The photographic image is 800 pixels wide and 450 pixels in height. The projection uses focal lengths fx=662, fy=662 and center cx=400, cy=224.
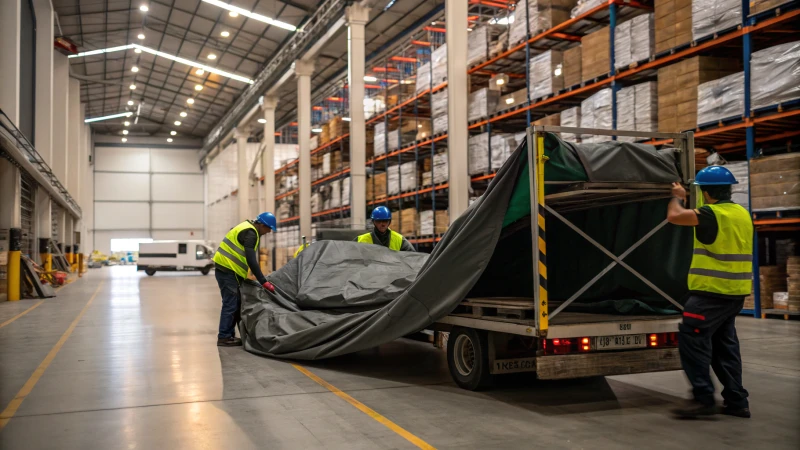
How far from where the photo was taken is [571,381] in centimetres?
590

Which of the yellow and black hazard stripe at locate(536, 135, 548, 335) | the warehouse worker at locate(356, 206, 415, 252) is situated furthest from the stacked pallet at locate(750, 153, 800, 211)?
the yellow and black hazard stripe at locate(536, 135, 548, 335)

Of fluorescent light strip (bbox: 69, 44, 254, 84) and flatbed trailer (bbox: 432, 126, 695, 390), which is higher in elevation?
fluorescent light strip (bbox: 69, 44, 254, 84)

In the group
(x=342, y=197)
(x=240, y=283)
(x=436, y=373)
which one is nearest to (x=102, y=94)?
(x=342, y=197)

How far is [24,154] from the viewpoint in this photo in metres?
16.4

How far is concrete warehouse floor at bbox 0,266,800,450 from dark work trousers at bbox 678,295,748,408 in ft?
0.69

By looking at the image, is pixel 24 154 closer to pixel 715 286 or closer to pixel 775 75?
pixel 775 75

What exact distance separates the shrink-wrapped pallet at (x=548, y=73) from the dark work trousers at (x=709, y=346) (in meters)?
9.13

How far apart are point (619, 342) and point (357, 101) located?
1495 centimetres

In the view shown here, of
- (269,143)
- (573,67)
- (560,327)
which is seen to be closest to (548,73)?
(573,67)

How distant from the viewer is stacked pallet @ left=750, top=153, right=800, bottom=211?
9.11 m

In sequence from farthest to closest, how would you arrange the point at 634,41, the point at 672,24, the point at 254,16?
1. the point at 254,16
2. the point at 634,41
3. the point at 672,24

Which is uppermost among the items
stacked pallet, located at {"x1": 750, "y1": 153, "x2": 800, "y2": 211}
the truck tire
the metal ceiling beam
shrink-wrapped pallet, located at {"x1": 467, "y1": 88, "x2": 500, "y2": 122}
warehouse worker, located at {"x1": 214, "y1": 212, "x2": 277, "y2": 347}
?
the metal ceiling beam

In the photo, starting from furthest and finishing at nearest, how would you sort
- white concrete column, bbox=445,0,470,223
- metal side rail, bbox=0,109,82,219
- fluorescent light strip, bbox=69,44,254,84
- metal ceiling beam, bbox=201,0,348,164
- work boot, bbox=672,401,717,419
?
fluorescent light strip, bbox=69,44,254,84
metal ceiling beam, bbox=201,0,348,164
white concrete column, bbox=445,0,470,223
metal side rail, bbox=0,109,82,219
work boot, bbox=672,401,717,419

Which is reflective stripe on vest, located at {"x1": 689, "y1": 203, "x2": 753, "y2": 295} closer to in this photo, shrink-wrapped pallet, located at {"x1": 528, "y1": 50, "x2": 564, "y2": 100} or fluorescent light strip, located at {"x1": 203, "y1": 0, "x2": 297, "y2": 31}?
shrink-wrapped pallet, located at {"x1": 528, "y1": 50, "x2": 564, "y2": 100}
